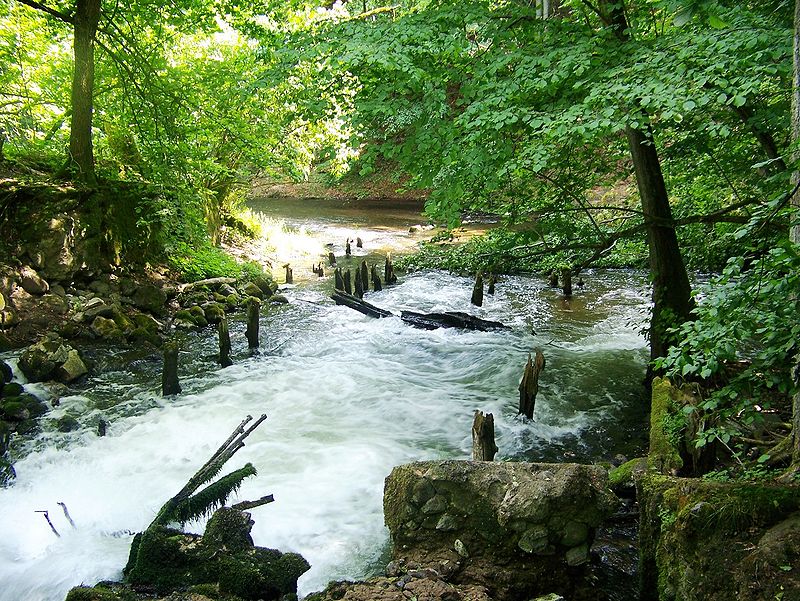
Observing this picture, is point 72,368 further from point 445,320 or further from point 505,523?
point 505,523

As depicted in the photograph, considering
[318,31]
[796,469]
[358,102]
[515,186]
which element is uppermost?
[318,31]

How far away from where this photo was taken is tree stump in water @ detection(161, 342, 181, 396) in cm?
890

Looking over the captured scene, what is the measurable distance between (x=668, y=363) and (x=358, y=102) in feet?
16.5

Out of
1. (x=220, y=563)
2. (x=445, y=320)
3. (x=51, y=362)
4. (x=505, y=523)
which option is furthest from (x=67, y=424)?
(x=445, y=320)

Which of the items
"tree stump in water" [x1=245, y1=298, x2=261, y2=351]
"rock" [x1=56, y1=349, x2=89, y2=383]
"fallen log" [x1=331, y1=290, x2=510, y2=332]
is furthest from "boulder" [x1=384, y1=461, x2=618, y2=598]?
"fallen log" [x1=331, y1=290, x2=510, y2=332]

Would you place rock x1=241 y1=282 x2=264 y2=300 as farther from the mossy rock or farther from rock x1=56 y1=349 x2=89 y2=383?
the mossy rock

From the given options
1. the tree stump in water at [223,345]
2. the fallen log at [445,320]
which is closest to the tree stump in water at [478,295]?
the fallen log at [445,320]

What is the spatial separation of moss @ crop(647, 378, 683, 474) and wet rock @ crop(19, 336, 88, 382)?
8880 millimetres

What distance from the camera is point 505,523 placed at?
4.22 metres

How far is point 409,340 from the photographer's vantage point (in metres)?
12.3

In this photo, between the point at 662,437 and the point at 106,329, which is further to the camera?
the point at 106,329

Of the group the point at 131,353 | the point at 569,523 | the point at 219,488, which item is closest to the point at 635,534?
the point at 569,523

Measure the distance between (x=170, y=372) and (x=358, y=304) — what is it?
6.00 meters

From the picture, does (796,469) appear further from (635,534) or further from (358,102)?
(358,102)
